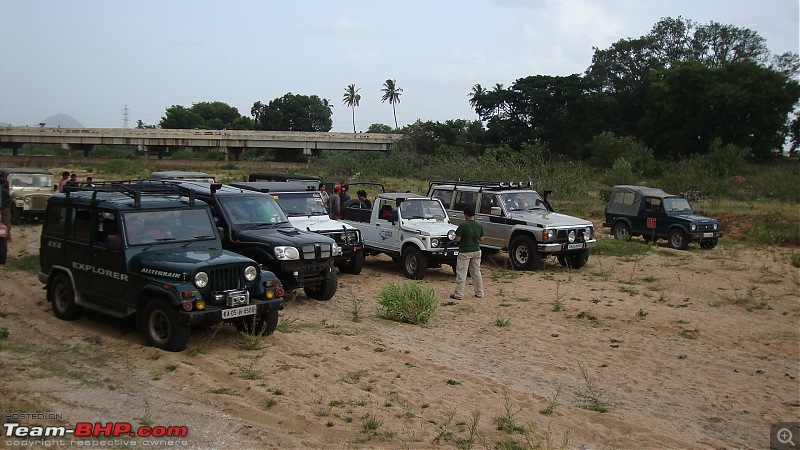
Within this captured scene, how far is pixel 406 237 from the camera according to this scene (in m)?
13.9

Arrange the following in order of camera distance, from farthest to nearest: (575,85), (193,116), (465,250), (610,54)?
(193,116) → (610,54) → (575,85) → (465,250)

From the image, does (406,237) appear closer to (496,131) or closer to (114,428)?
(114,428)

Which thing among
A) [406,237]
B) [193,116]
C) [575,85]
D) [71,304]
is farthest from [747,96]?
[193,116]

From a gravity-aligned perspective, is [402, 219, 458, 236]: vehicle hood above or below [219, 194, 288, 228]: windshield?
below

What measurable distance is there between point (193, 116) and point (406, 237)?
263 ft

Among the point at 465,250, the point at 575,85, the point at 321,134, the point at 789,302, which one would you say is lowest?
the point at 789,302

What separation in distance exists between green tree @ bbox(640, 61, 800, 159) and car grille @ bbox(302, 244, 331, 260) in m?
41.0

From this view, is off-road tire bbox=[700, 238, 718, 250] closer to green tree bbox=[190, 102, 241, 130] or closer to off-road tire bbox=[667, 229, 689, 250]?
off-road tire bbox=[667, 229, 689, 250]

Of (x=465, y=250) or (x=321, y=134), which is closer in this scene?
(x=465, y=250)

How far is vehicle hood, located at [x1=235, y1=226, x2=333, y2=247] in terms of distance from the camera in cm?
1052

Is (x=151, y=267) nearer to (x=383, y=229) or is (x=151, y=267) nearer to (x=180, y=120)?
(x=383, y=229)

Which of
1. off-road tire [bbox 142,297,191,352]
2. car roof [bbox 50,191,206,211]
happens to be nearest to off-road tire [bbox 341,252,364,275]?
car roof [bbox 50,191,206,211]

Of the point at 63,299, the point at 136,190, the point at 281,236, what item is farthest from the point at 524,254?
the point at 63,299

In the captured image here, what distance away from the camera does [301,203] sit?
1352cm
